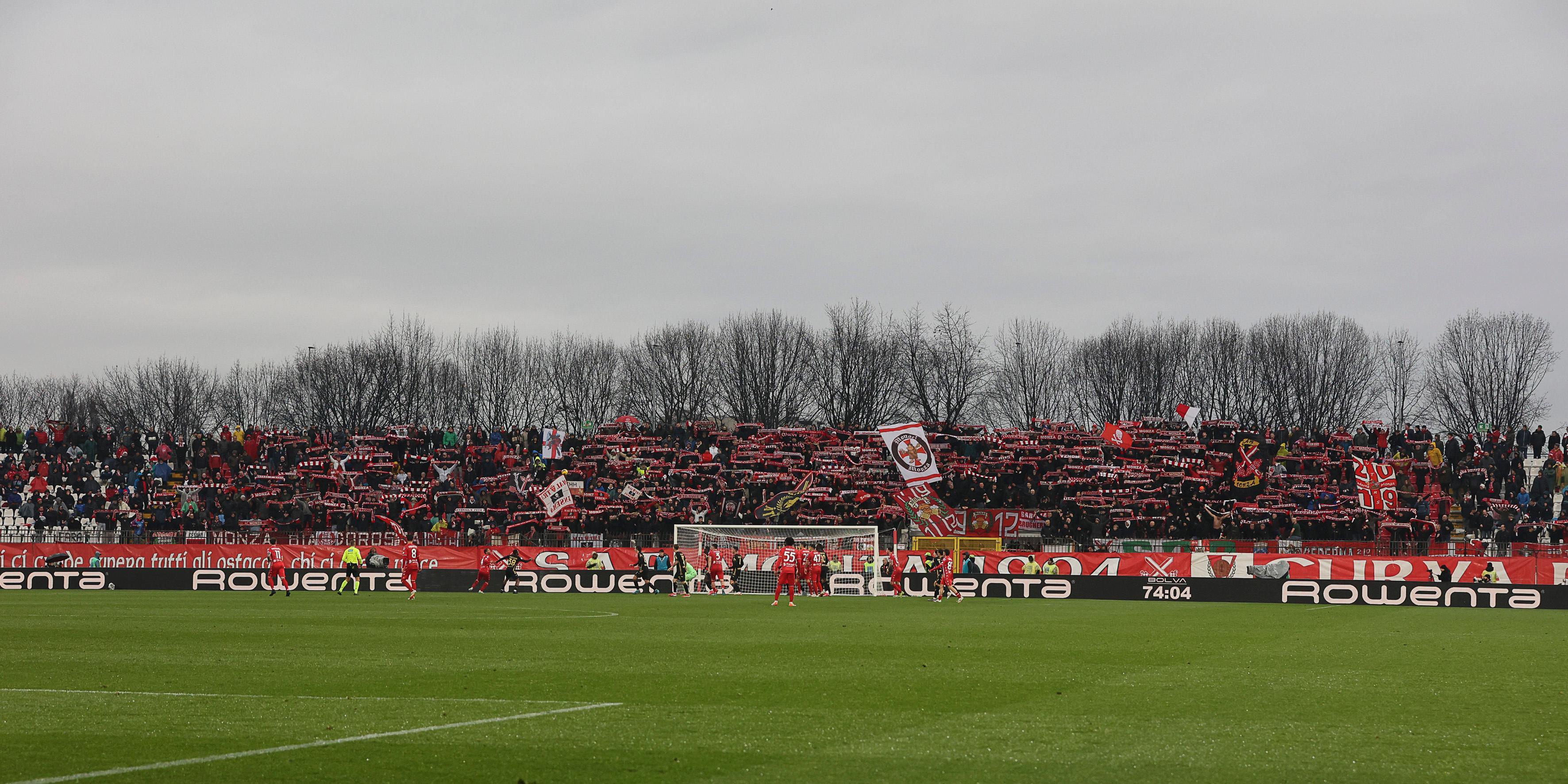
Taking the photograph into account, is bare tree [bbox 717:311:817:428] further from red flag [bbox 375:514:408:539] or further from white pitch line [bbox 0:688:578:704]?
white pitch line [bbox 0:688:578:704]

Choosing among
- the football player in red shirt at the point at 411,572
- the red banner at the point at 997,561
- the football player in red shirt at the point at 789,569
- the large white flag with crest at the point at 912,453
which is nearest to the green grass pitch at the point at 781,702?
the football player in red shirt at the point at 789,569

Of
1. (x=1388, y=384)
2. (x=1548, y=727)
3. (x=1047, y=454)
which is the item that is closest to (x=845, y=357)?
A: (x=1047, y=454)

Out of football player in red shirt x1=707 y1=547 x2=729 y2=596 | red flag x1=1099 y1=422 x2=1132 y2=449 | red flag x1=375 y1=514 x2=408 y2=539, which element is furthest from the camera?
red flag x1=1099 y1=422 x2=1132 y2=449

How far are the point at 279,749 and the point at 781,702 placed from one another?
18.4 ft

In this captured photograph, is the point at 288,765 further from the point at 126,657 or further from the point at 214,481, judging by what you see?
the point at 214,481

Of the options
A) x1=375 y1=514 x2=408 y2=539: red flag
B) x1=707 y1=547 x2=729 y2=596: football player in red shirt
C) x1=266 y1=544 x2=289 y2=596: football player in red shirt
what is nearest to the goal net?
x1=707 y1=547 x2=729 y2=596: football player in red shirt

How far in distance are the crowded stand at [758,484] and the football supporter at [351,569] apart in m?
8.25

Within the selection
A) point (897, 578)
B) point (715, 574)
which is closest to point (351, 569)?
point (715, 574)

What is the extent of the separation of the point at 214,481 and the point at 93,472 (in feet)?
31.1

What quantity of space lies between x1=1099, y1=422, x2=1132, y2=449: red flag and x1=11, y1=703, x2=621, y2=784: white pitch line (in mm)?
58125

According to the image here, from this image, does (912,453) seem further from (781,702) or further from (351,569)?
(781,702)

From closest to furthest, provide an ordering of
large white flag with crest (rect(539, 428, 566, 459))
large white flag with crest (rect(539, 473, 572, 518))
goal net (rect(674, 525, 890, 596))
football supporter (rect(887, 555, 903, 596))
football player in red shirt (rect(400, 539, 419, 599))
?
1. football player in red shirt (rect(400, 539, 419, 599))
2. football supporter (rect(887, 555, 903, 596))
3. goal net (rect(674, 525, 890, 596))
4. large white flag with crest (rect(539, 473, 572, 518))
5. large white flag with crest (rect(539, 428, 566, 459))

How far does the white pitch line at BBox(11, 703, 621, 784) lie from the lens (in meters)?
9.89

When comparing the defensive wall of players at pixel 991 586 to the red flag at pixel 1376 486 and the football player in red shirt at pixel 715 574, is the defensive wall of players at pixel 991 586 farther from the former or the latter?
the red flag at pixel 1376 486
